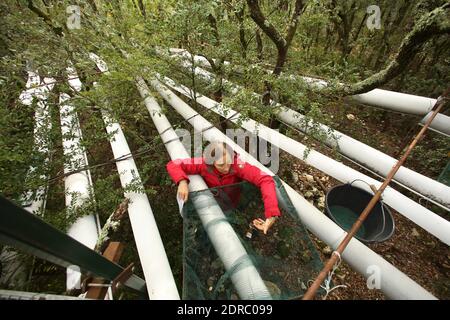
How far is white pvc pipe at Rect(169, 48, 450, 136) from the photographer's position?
301 centimetres

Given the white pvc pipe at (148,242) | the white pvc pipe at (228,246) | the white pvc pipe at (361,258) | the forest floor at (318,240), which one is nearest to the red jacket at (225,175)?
the white pvc pipe at (228,246)

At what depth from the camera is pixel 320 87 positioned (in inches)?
131

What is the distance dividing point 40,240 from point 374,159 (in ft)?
10.5

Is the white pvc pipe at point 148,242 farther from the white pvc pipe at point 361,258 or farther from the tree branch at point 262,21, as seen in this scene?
the tree branch at point 262,21

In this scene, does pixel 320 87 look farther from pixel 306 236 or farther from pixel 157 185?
pixel 157 185

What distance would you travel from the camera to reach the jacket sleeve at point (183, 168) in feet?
8.80

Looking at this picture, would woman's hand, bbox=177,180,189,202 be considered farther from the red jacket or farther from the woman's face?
the woman's face

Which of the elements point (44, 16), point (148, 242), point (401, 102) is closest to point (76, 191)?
point (148, 242)

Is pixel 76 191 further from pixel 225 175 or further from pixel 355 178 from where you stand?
pixel 355 178

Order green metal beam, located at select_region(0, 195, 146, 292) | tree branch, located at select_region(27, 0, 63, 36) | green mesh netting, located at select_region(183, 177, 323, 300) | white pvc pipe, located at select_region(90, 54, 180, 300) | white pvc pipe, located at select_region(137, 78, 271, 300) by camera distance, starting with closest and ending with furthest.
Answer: green metal beam, located at select_region(0, 195, 146, 292)
white pvc pipe, located at select_region(137, 78, 271, 300)
green mesh netting, located at select_region(183, 177, 323, 300)
white pvc pipe, located at select_region(90, 54, 180, 300)
tree branch, located at select_region(27, 0, 63, 36)

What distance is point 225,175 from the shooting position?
281cm

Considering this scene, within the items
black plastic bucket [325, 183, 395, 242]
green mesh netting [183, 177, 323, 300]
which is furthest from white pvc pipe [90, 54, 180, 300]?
black plastic bucket [325, 183, 395, 242]

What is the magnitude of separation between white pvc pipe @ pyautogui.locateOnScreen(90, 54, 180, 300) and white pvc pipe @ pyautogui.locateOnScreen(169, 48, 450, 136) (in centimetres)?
177

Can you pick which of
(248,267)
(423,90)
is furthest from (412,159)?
(248,267)
